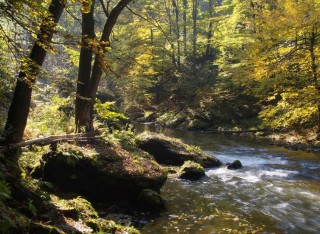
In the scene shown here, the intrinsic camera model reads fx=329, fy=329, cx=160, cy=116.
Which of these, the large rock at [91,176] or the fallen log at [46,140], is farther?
the large rock at [91,176]

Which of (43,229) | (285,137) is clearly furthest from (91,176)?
(285,137)

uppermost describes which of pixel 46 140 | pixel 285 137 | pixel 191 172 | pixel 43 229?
pixel 46 140

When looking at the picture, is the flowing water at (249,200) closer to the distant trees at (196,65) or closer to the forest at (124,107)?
the forest at (124,107)

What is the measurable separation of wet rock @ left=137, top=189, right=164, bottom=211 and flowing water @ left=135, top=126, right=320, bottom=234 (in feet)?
1.00

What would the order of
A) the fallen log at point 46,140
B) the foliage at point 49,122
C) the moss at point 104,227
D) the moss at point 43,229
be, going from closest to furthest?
the moss at point 43,229, the moss at point 104,227, the fallen log at point 46,140, the foliage at point 49,122

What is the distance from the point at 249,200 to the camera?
380 inches

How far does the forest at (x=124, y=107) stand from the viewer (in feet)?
18.0

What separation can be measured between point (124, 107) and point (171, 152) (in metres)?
22.4

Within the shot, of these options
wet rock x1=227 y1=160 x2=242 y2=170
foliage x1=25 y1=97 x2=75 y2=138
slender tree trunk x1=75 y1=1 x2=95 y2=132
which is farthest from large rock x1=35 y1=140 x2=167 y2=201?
wet rock x1=227 y1=160 x2=242 y2=170

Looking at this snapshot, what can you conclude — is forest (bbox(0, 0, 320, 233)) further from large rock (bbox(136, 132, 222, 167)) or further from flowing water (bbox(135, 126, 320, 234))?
flowing water (bbox(135, 126, 320, 234))

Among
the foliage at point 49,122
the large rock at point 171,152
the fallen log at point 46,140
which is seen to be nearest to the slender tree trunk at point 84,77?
the foliage at point 49,122

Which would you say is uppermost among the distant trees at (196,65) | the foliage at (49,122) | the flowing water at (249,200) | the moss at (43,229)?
the distant trees at (196,65)

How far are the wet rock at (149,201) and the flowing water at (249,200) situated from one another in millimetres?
305

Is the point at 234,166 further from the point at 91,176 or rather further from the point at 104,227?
the point at 104,227
